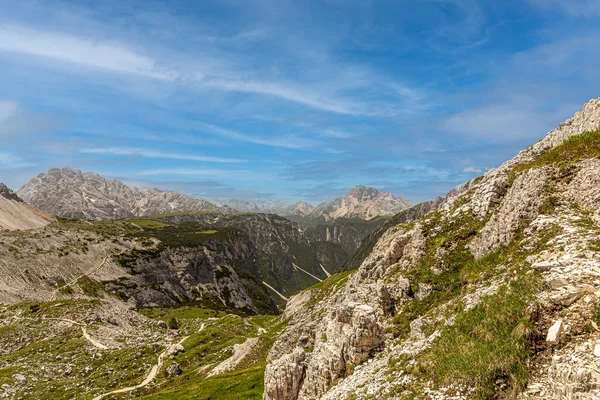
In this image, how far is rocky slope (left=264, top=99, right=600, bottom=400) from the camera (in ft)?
51.8

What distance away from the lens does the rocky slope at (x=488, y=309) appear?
15.8 metres

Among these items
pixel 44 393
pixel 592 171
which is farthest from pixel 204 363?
pixel 592 171

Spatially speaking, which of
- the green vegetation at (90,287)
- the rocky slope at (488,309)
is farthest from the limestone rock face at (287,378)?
the green vegetation at (90,287)

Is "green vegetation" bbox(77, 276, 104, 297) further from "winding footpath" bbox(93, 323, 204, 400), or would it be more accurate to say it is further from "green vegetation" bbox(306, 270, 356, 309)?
"green vegetation" bbox(306, 270, 356, 309)

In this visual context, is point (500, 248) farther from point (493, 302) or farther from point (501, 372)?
point (501, 372)

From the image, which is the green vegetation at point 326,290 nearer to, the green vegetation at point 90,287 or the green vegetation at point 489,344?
the green vegetation at point 489,344

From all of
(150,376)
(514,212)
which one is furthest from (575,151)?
(150,376)

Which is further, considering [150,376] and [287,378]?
[150,376]

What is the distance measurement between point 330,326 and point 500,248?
16.5 metres

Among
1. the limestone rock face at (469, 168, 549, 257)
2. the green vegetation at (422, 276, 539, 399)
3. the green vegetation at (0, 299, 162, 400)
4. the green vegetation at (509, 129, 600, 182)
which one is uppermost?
the green vegetation at (509, 129, 600, 182)

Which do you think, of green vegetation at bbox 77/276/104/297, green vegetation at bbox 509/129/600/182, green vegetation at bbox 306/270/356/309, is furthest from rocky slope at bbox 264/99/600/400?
green vegetation at bbox 77/276/104/297

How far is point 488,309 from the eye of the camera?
1992 cm

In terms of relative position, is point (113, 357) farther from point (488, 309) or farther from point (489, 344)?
point (489, 344)

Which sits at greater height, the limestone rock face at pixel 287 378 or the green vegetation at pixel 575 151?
the green vegetation at pixel 575 151
